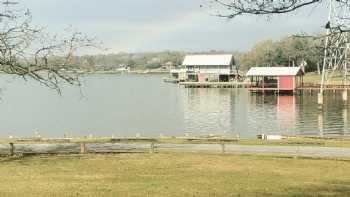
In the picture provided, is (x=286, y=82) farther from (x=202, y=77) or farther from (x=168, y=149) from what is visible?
(x=168, y=149)

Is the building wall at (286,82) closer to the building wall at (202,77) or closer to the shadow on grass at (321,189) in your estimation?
the building wall at (202,77)

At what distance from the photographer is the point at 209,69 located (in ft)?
549

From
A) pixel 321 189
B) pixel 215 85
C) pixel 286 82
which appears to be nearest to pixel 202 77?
pixel 215 85

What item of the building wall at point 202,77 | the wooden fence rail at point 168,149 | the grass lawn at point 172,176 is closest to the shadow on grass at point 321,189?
the grass lawn at point 172,176

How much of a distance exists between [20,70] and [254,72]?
10663 cm

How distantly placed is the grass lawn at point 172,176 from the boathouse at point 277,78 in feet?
321

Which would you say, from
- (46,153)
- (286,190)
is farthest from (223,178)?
(46,153)

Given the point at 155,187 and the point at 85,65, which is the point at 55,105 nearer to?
the point at 85,65

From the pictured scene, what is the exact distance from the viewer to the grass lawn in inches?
588

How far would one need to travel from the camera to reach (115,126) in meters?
62.1

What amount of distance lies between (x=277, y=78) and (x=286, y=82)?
3.85 metres

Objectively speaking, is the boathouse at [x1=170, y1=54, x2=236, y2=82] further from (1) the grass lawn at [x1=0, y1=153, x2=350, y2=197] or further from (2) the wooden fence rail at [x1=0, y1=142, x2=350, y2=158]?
(1) the grass lawn at [x1=0, y1=153, x2=350, y2=197]

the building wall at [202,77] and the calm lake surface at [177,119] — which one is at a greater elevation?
the building wall at [202,77]

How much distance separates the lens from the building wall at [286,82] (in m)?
120
